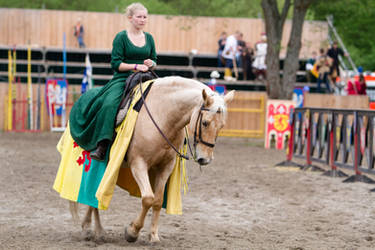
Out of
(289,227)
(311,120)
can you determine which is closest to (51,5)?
(311,120)

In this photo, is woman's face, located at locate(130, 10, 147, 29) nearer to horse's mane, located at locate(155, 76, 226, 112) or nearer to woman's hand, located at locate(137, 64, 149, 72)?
woman's hand, located at locate(137, 64, 149, 72)

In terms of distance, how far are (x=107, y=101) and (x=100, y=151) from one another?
51cm

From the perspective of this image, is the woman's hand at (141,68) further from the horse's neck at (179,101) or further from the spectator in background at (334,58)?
the spectator in background at (334,58)

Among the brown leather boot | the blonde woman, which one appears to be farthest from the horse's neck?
the brown leather boot

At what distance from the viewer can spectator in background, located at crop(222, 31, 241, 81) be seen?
22703 millimetres

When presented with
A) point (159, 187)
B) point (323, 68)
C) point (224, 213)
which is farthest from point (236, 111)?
point (159, 187)

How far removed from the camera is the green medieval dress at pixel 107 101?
6.48 m

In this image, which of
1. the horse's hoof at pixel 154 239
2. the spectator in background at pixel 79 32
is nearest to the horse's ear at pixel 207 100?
the horse's hoof at pixel 154 239

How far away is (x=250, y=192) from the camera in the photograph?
1053 cm

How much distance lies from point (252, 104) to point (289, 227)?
15.2 m

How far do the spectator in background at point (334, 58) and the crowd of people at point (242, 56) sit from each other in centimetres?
232

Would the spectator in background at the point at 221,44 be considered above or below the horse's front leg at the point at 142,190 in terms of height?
above

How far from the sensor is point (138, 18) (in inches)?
260

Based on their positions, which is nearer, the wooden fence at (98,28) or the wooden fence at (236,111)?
the wooden fence at (236,111)
